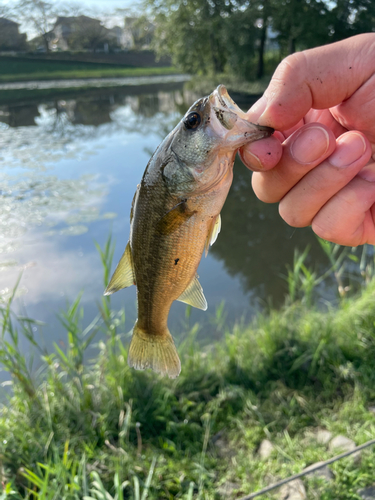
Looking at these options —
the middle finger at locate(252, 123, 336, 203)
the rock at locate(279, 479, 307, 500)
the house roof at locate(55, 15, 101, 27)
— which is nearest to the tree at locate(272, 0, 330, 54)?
the middle finger at locate(252, 123, 336, 203)

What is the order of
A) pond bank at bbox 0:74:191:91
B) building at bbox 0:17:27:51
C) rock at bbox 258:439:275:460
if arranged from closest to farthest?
rock at bbox 258:439:275:460, pond bank at bbox 0:74:191:91, building at bbox 0:17:27:51

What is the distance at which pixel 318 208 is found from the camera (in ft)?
6.00

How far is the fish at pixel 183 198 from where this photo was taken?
150 cm

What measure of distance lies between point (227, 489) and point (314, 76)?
2.89 m

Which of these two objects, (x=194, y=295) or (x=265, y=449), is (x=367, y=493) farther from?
(x=194, y=295)

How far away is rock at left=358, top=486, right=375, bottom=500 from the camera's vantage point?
7.68 feet

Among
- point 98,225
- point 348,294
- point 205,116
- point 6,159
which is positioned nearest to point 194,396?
point 205,116

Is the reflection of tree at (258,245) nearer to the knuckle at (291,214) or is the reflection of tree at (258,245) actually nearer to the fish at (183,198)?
the knuckle at (291,214)

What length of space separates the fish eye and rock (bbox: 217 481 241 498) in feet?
8.74

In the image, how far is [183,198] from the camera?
1.58m

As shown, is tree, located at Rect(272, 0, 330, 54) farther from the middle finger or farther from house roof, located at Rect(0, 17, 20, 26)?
house roof, located at Rect(0, 17, 20, 26)

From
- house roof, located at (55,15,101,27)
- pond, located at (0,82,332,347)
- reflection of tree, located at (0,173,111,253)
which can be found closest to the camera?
pond, located at (0,82,332,347)

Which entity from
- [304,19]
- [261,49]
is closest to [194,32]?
[261,49]

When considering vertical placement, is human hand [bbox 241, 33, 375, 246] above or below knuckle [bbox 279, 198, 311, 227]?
above
